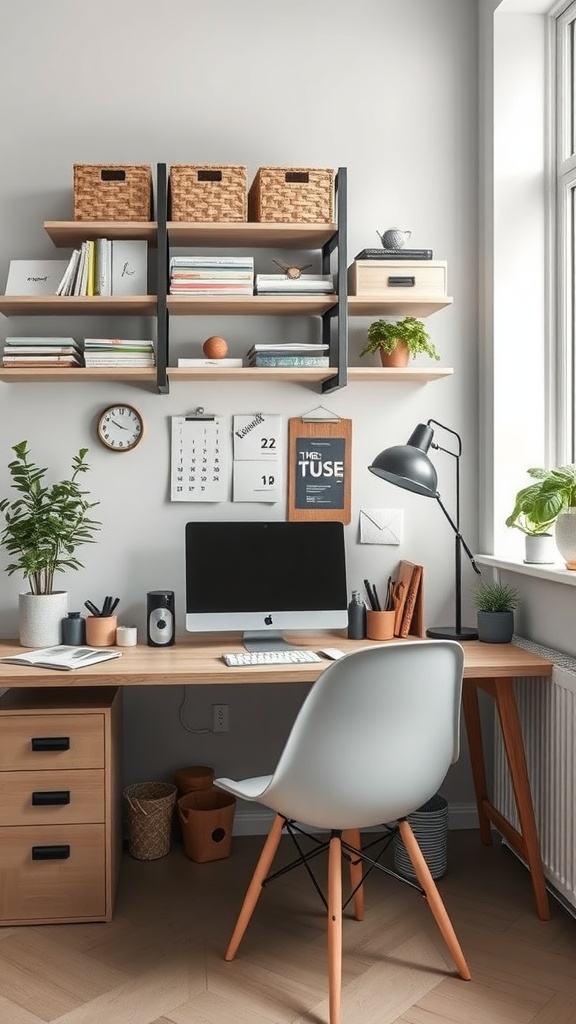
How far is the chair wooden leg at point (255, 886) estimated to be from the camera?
2.17 m

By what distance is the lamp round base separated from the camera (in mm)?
2879

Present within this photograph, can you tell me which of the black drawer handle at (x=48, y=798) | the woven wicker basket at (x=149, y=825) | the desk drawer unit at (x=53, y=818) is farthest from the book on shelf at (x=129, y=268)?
the woven wicker basket at (x=149, y=825)

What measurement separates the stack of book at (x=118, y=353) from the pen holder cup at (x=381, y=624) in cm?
109

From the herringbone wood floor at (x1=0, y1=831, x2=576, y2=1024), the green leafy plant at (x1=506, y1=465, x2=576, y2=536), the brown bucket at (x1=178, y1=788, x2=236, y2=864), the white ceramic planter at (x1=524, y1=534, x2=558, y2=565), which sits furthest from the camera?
the brown bucket at (x1=178, y1=788, x2=236, y2=864)

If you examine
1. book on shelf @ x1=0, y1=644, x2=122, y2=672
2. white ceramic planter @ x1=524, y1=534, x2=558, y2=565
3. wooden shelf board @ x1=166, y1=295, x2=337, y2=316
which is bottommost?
book on shelf @ x1=0, y1=644, x2=122, y2=672

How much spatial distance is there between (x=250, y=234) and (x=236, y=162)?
1.28 ft

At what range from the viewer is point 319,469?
3.08 meters

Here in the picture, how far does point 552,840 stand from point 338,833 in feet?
2.50

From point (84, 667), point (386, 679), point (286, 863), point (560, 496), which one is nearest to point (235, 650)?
point (84, 667)

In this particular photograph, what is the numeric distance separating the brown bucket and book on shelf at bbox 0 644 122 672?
0.61m

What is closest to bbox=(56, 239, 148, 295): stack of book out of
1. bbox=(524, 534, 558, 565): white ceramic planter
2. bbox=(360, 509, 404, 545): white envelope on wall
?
bbox=(360, 509, 404, 545): white envelope on wall

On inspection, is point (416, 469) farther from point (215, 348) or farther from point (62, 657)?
point (62, 657)

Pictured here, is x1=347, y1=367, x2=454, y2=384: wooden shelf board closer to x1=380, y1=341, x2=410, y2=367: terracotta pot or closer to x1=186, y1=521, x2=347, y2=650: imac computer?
x1=380, y1=341, x2=410, y2=367: terracotta pot

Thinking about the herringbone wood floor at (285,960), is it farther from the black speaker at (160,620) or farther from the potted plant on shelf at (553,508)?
the potted plant on shelf at (553,508)
